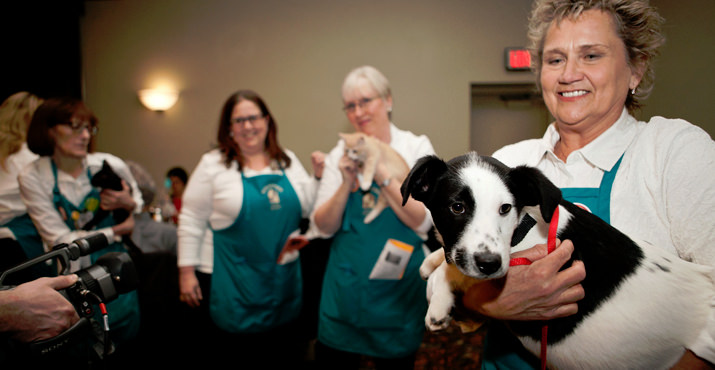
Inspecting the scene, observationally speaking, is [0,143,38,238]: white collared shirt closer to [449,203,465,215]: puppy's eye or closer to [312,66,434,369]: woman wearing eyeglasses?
[312,66,434,369]: woman wearing eyeglasses

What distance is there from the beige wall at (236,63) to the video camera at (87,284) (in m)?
1.37

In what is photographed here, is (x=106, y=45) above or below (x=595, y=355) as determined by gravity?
above

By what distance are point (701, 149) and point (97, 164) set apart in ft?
8.08

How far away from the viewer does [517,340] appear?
0.98 m

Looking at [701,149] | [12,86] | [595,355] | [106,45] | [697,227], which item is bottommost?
[595,355]

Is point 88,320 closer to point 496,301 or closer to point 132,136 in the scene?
point 496,301

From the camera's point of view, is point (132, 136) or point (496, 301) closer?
point (496, 301)

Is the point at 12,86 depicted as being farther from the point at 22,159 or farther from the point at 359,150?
the point at 359,150

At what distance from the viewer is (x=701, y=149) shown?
0.72m

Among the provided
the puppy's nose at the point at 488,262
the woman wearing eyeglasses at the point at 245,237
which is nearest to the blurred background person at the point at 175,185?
the woman wearing eyeglasses at the point at 245,237

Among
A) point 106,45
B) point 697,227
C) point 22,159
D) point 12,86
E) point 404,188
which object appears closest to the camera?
point 697,227

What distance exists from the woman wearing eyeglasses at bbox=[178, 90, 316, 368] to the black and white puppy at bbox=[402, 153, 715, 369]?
1371 millimetres

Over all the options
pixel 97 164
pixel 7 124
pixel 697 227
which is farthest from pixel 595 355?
pixel 7 124

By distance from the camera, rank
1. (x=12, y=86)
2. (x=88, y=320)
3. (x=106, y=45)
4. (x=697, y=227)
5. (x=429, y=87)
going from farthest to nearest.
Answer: (x=106, y=45) → (x=429, y=87) → (x=12, y=86) → (x=88, y=320) → (x=697, y=227)
